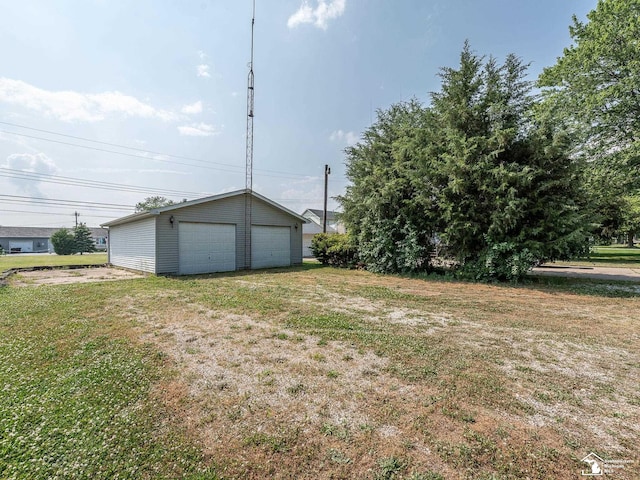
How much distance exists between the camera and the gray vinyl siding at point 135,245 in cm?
1083

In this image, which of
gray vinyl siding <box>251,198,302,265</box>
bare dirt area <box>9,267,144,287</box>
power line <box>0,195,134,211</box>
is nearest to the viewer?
bare dirt area <box>9,267,144,287</box>

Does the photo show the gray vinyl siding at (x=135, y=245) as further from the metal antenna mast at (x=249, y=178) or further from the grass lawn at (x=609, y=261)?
the grass lawn at (x=609, y=261)

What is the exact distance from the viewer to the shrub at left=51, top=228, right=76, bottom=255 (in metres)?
29.4

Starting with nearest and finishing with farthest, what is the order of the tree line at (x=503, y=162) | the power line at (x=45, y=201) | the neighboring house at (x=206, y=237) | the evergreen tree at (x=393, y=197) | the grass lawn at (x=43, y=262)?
the tree line at (x=503, y=162), the evergreen tree at (x=393, y=197), the neighboring house at (x=206, y=237), the grass lawn at (x=43, y=262), the power line at (x=45, y=201)

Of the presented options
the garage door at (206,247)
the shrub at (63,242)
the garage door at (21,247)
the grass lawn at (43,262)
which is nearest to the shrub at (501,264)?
the garage door at (206,247)

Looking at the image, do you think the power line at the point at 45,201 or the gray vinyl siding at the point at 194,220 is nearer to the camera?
the gray vinyl siding at the point at 194,220

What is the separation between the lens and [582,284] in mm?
9023

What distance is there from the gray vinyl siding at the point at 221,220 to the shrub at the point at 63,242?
92.6 feet

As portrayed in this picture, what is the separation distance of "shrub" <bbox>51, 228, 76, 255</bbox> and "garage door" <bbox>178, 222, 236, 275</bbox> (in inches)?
1112

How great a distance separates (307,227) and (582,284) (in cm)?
2166

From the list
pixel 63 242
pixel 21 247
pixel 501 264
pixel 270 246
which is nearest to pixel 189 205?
pixel 270 246

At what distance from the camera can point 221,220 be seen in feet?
39.6

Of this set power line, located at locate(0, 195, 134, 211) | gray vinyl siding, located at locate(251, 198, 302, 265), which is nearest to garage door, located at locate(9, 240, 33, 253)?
power line, located at locate(0, 195, 134, 211)

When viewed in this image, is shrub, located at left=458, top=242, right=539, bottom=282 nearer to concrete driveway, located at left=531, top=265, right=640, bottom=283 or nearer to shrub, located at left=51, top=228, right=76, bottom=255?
concrete driveway, located at left=531, top=265, right=640, bottom=283
